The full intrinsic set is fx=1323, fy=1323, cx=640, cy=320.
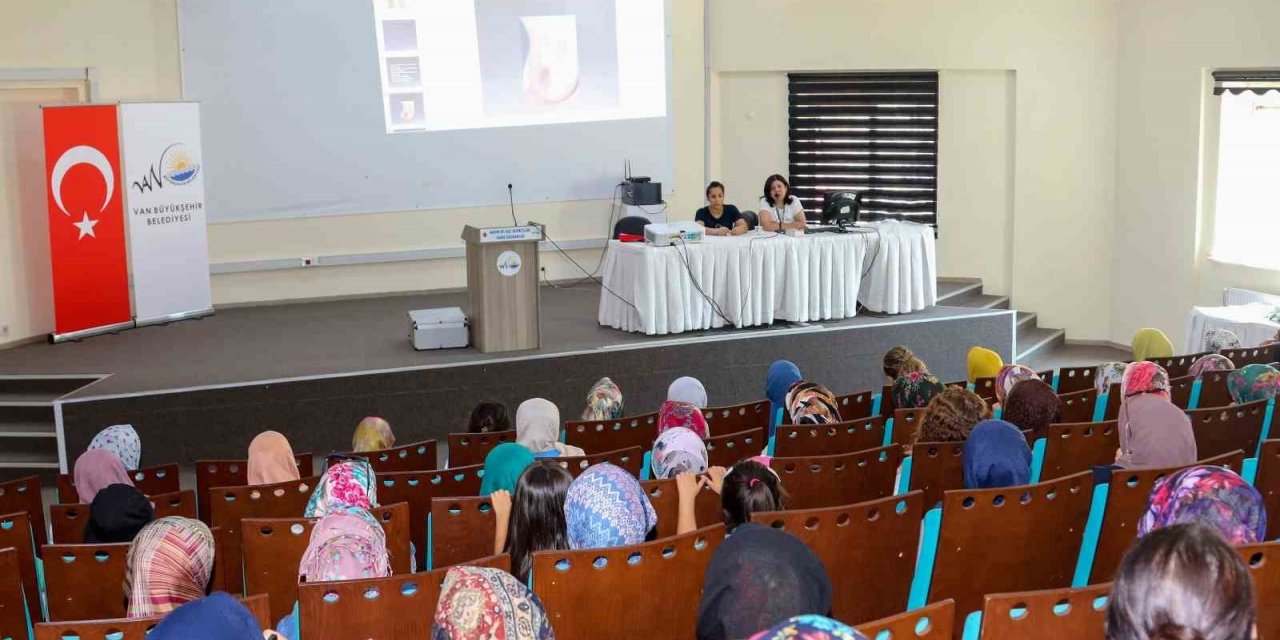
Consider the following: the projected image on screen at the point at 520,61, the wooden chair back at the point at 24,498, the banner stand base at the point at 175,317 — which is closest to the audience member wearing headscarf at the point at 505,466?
the wooden chair back at the point at 24,498

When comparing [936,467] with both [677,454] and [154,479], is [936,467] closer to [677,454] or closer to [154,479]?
[677,454]

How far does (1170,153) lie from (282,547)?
9454mm

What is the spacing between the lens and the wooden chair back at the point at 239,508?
4562 mm

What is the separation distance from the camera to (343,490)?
158 inches

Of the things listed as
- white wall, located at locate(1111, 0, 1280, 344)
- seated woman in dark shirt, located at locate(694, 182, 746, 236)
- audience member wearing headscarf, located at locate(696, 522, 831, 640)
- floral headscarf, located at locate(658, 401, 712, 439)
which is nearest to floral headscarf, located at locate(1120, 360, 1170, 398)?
floral headscarf, located at locate(658, 401, 712, 439)

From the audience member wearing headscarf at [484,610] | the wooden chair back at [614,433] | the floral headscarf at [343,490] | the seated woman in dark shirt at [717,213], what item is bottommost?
the wooden chair back at [614,433]

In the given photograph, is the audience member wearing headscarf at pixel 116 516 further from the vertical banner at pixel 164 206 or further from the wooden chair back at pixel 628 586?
the vertical banner at pixel 164 206

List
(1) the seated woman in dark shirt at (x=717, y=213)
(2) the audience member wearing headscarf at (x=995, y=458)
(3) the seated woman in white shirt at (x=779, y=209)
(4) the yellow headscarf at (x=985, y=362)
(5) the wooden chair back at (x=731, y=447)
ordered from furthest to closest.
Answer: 1. (1) the seated woman in dark shirt at (x=717, y=213)
2. (3) the seated woman in white shirt at (x=779, y=209)
3. (4) the yellow headscarf at (x=985, y=362)
4. (5) the wooden chair back at (x=731, y=447)
5. (2) the audience member wearing headscarf at (x=995, y=458)

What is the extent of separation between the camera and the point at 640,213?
1215cm

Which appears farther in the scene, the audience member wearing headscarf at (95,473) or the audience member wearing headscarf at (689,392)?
the audience member wearing headscarf at (689,392)

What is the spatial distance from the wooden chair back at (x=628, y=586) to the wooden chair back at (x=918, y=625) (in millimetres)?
785

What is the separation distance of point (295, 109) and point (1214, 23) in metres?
7.58

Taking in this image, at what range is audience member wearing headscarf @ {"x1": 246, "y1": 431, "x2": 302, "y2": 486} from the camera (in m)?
5.09

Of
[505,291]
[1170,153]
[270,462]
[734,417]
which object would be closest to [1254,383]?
[734,417]
